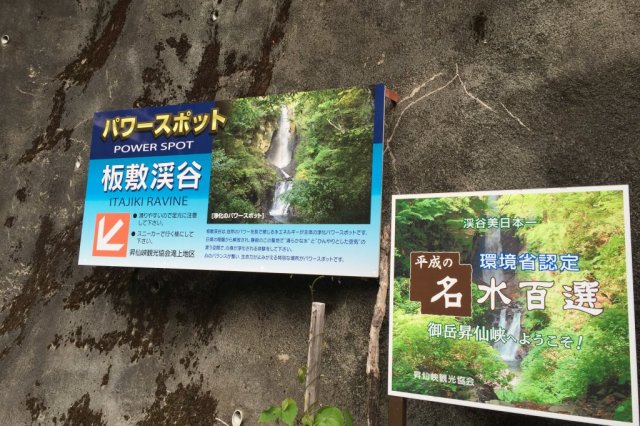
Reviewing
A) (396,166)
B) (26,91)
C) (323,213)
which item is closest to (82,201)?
(26,91)

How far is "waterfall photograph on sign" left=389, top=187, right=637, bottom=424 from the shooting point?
1.67 meters

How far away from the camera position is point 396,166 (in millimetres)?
2820

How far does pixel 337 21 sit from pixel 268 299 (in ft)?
6.12

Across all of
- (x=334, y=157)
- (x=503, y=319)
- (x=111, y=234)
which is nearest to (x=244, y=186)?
(x=334, y=157)

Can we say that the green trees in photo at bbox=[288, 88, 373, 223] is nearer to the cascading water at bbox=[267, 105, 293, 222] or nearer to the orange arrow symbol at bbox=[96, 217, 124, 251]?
the cascading water at bbox=[267, 105, 293, 222]

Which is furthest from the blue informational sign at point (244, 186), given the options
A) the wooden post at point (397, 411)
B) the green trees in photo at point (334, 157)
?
the wooden post at point (397, 411)

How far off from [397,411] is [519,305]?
2.22 ft

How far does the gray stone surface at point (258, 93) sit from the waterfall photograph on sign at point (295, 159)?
0.31 metres

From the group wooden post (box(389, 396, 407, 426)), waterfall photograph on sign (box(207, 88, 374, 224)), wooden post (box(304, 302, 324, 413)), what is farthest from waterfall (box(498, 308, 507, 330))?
waterfall photograph on sign (box(207, 88, 374, 224))

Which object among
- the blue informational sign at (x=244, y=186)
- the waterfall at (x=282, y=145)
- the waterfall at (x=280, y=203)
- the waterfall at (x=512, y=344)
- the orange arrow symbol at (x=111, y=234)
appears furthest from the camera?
the orange arrow symbol at (x=111, y=234)

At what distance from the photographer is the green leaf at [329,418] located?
77.8 inches

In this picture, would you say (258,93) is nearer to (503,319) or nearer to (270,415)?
(270,415)

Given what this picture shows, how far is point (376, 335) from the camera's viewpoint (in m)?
2.38

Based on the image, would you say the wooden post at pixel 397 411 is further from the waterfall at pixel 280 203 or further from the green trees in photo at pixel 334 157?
the waterfall at pixel 280 203
